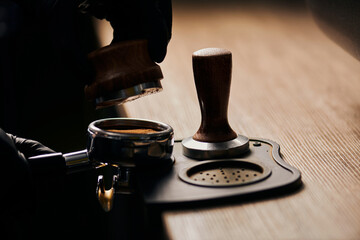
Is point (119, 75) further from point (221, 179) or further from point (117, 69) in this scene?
point (221, 179)

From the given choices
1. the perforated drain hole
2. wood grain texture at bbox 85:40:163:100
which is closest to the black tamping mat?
the perforated drain hole

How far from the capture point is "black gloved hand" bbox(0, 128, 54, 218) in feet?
1.89

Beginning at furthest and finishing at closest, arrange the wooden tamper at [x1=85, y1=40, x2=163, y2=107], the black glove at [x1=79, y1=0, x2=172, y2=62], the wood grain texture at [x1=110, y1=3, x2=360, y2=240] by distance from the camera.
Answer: the black glove at [x1=79, y1=0, x2=172, y2=62]
the wooden tamper at [x1=85, y1=40, x2=163, y2=107]
the wood grain texture at [x1=110, y1=3, x2=360, y2=240]

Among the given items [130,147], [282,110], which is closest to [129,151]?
[130,147]

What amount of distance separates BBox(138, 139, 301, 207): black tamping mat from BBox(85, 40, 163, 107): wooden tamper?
10 cm

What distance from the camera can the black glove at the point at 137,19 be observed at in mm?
654

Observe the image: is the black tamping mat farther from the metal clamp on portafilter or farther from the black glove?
the black glove

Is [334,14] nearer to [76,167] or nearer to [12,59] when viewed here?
[76,167]

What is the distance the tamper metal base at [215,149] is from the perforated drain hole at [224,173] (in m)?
0.02

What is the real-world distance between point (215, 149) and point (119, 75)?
0.50 ft

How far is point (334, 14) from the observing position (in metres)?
0.82

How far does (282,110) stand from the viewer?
0.86 meters

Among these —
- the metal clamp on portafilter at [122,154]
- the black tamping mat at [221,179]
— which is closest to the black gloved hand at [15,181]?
the metal clamp on portafilter at [122,154]

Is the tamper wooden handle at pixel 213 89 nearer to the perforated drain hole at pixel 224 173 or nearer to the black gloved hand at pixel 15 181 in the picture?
the perforated drain hole at pixel 224 173
